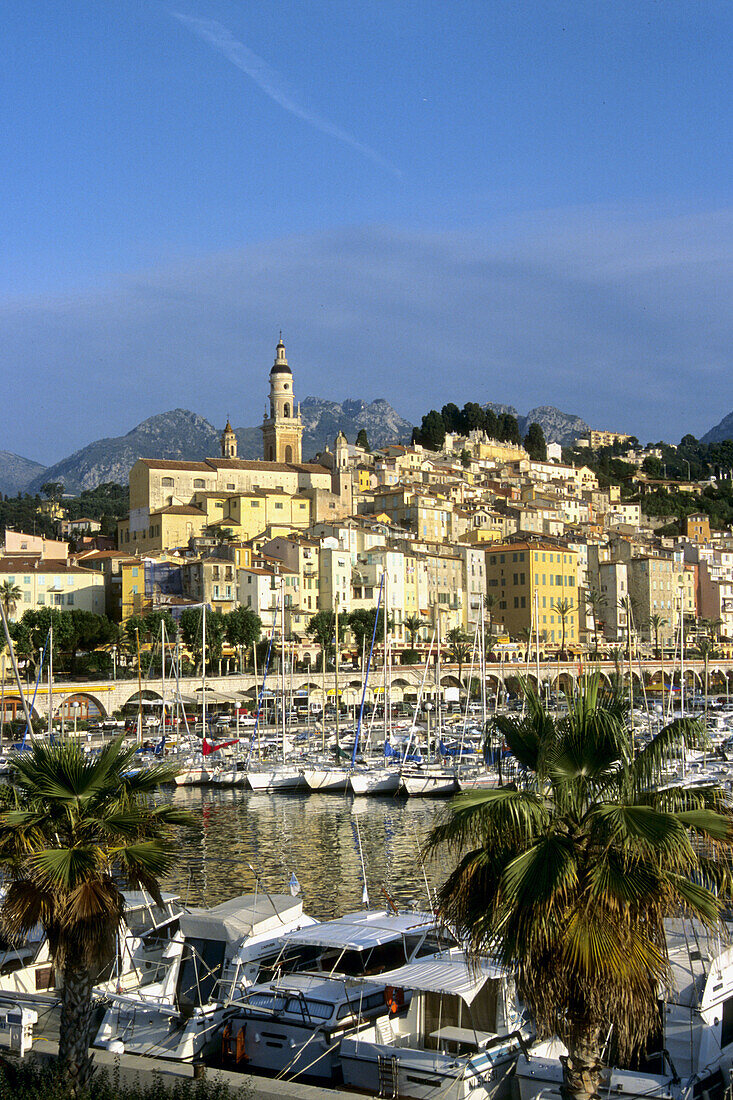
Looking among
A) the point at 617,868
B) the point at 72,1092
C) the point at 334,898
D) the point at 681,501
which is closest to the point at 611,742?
the point at 617,868

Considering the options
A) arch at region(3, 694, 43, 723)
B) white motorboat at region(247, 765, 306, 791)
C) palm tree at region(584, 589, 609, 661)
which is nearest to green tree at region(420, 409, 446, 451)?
palm tree at region(584, 589, 609, 661)

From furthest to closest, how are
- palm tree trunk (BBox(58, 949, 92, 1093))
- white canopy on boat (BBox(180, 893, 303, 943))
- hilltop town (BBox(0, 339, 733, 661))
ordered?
hilltop town (BBox(0, 339, 733, 661)) < white canopy on boat (BBox(180, 893, 303, 943)) < palm tree trunk (BBox(58, 949, 92, 1093))

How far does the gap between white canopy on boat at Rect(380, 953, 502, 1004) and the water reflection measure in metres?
8.31

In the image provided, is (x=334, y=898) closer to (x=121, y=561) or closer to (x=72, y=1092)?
(x=72, y=1092)

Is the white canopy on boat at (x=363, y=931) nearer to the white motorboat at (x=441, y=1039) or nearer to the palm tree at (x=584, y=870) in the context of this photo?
the white motorboat at (x=441, y=1039)

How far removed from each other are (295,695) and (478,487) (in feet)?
221

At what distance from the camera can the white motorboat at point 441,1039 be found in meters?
12.5

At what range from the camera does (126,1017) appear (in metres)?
14.9

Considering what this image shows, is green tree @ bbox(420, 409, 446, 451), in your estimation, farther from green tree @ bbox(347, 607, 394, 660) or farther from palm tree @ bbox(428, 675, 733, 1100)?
palm tree @ bbox(428, 675, 733, 1100)

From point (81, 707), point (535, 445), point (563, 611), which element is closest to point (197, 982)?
point (81, 707)

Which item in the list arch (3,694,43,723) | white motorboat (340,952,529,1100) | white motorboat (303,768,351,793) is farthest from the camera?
arch (3,694,43,723)

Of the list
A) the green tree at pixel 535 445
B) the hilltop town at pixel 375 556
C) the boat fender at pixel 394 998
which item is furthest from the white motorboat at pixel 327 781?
the green tree at pixel 535 445

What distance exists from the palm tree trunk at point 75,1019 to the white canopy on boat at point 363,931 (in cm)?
454

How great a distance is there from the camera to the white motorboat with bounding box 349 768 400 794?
5034cm
